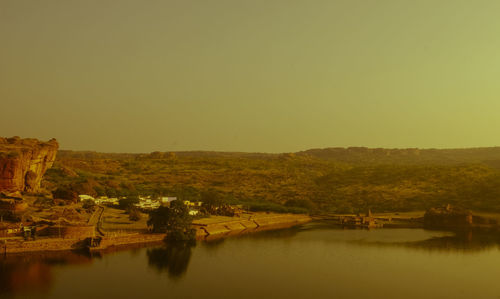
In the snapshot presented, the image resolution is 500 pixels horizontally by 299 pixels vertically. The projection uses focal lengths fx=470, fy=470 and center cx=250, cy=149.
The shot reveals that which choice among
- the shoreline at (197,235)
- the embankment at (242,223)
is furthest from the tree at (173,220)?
the embankment at (242,223)

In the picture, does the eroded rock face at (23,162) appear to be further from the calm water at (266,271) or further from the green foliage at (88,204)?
the calm water at (266,271)

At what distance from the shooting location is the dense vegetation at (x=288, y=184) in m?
78.9

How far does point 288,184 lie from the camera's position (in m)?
106

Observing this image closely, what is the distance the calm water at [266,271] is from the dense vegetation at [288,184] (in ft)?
76.9

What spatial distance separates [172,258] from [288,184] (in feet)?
215

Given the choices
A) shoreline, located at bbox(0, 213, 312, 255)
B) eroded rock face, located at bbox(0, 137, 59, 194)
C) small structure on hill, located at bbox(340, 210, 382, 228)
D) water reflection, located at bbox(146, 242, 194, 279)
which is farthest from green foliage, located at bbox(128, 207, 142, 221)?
small structure on hill, located at bbox(340, 210, 382, 228)

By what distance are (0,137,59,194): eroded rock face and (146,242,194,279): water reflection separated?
20.2 metres

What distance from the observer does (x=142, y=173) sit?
110 metres

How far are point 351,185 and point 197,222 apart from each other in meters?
54.8

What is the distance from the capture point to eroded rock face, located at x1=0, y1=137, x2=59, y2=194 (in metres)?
53.4

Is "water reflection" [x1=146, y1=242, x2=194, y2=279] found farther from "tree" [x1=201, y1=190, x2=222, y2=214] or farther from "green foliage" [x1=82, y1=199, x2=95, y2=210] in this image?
"tree" [x1=201, y1=190, x2=222, y2=214]

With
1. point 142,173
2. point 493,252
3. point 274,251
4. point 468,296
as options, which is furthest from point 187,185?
point 468,296

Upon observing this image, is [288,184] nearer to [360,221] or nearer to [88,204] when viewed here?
[360,221]

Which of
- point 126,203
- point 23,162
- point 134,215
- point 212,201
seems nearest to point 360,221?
point 212,201
